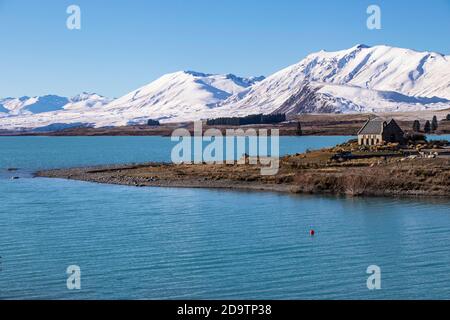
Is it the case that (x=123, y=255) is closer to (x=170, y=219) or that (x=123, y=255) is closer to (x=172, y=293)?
(x=172, y=293)

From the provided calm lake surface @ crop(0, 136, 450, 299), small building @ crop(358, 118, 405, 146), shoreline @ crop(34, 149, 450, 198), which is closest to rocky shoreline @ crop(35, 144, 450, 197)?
shoreline @ crop(34, 149, 450, 198)

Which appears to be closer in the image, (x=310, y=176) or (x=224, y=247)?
(x=224, y=247)

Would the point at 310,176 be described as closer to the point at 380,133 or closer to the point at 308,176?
the point at 308,176

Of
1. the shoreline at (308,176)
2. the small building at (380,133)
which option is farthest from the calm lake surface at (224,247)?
the small building at (380,133)

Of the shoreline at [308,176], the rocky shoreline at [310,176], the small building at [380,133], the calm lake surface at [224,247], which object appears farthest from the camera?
the small building at [380,133]

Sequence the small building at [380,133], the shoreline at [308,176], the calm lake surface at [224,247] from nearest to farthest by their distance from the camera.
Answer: the calm lake surface at [224,247] < the shoreline at [308,176] < the small building at [380,133]

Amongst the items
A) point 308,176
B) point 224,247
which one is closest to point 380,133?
point 308,176

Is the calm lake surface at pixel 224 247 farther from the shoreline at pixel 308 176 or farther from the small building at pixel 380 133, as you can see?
the small building at pixel 380 133
